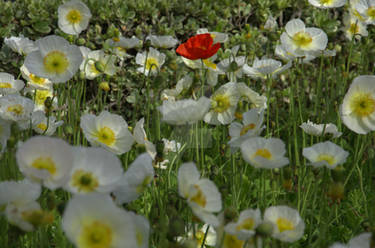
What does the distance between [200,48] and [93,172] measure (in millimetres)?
785

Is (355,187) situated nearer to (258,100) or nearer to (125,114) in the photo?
(258,100)

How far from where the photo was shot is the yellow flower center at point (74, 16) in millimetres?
1986

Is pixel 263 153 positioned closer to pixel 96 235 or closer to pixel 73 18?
pixel 96 235

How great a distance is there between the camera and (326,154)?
1293 mm

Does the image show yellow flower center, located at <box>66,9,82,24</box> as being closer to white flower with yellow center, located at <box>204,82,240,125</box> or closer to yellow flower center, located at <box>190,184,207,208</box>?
white flower with yellow center, located at <box>204,82,240,125</box>

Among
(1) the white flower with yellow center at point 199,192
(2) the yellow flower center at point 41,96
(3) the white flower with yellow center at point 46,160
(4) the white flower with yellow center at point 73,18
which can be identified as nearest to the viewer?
(3) the white flower with yellow center at point 46,160

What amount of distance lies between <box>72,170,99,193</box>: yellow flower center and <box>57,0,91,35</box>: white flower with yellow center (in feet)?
3.96

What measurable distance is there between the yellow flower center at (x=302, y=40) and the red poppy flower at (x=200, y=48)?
0.45 meters

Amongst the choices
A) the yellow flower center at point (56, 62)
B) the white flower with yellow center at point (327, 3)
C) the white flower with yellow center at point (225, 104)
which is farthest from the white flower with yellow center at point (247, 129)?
the white flower with yellow center at point (327, 3)

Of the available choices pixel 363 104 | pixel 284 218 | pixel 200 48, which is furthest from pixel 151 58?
pixel 284 218

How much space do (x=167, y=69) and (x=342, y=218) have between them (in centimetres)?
139

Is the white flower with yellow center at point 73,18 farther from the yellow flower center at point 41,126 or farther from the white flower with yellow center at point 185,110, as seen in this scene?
the white flower with yellow center at point 185,110

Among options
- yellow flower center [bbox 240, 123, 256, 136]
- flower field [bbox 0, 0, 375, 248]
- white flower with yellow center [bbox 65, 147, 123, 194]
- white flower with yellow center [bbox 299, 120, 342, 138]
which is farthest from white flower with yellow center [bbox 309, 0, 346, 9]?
white flower with yellow center [bbox 65, 147, 123, 194]

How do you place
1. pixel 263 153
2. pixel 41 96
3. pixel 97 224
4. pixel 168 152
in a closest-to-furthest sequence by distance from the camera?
pixel 97 224 < pixel 263 153 < pixel 168 152 < pixel 41 96
